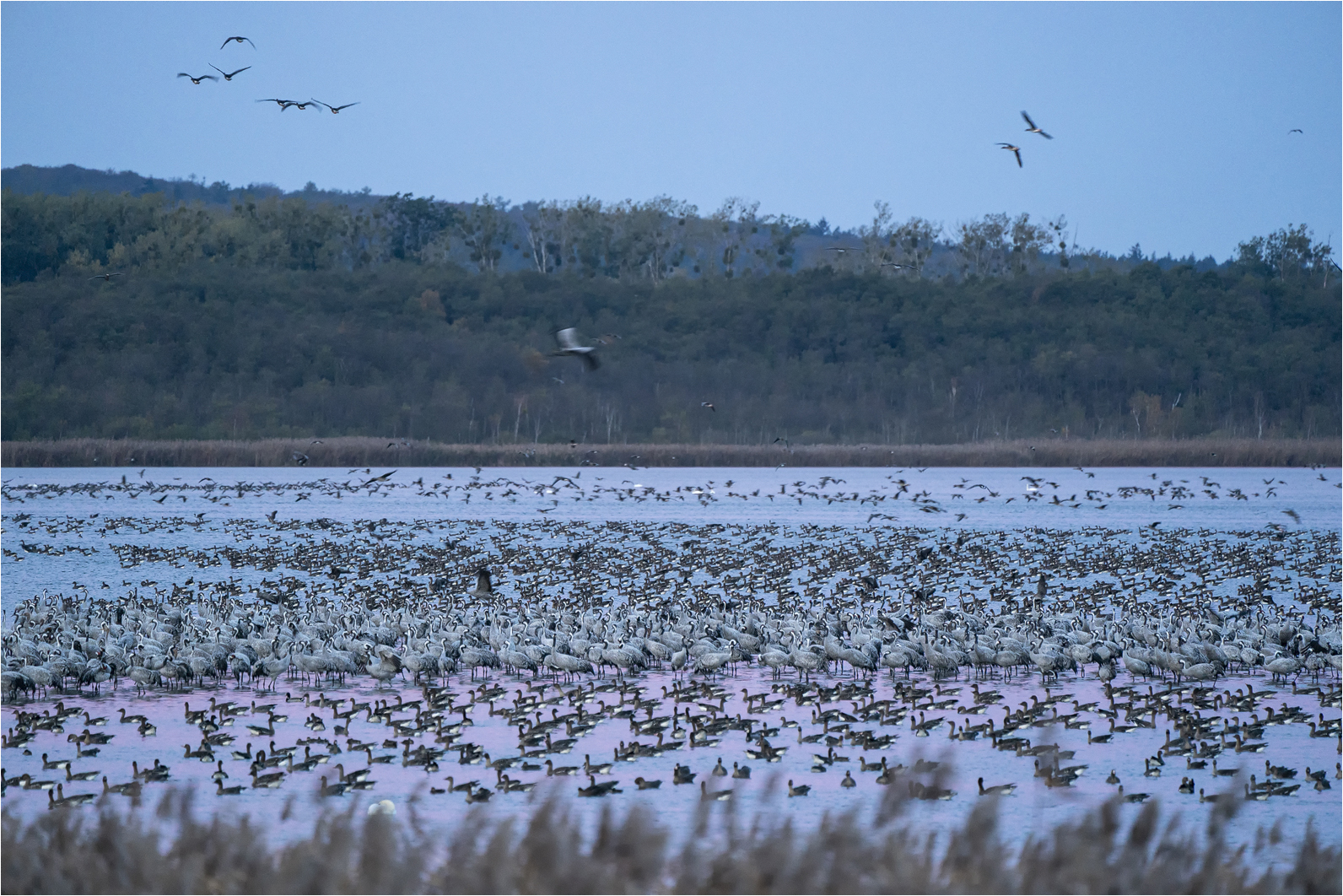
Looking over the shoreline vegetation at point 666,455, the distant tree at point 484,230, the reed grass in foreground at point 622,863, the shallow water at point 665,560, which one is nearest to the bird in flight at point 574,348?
the shallow water at point 665,560

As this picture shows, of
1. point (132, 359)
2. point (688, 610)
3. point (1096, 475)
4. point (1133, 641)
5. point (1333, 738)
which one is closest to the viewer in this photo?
point (1333, 738)

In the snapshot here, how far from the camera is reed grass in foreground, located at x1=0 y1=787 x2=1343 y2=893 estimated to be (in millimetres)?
6758

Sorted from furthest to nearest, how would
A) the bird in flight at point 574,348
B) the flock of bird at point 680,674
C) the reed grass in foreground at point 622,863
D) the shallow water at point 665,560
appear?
the bird in flight at point 574,348 → the flock of bird at point 680,674 → the shallow water at point 665,560 → the reed grass in foreground at point 622,863

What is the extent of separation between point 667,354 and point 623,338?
3.77 meters

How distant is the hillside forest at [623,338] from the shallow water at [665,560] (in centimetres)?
3109

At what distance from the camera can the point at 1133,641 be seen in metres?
16.2

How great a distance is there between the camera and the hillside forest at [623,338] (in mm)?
101750

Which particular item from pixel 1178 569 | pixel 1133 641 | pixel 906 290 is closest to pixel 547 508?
pixel 1178 569

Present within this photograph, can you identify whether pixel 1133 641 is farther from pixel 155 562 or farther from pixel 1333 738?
pixel 155 562

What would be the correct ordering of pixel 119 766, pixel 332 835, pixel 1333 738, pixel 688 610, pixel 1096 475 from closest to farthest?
pixel 332 835, pixel 119 766, pixel 1333 738, pixel 688 610, pixel 1096 475

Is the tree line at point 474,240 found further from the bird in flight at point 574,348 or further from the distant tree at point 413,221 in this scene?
the bird in flight at point 574,348

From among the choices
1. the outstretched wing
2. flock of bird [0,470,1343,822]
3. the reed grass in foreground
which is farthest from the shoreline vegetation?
the reed grass in foreground

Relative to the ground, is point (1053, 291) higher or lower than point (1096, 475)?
higher

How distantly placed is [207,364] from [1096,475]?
227 ft
